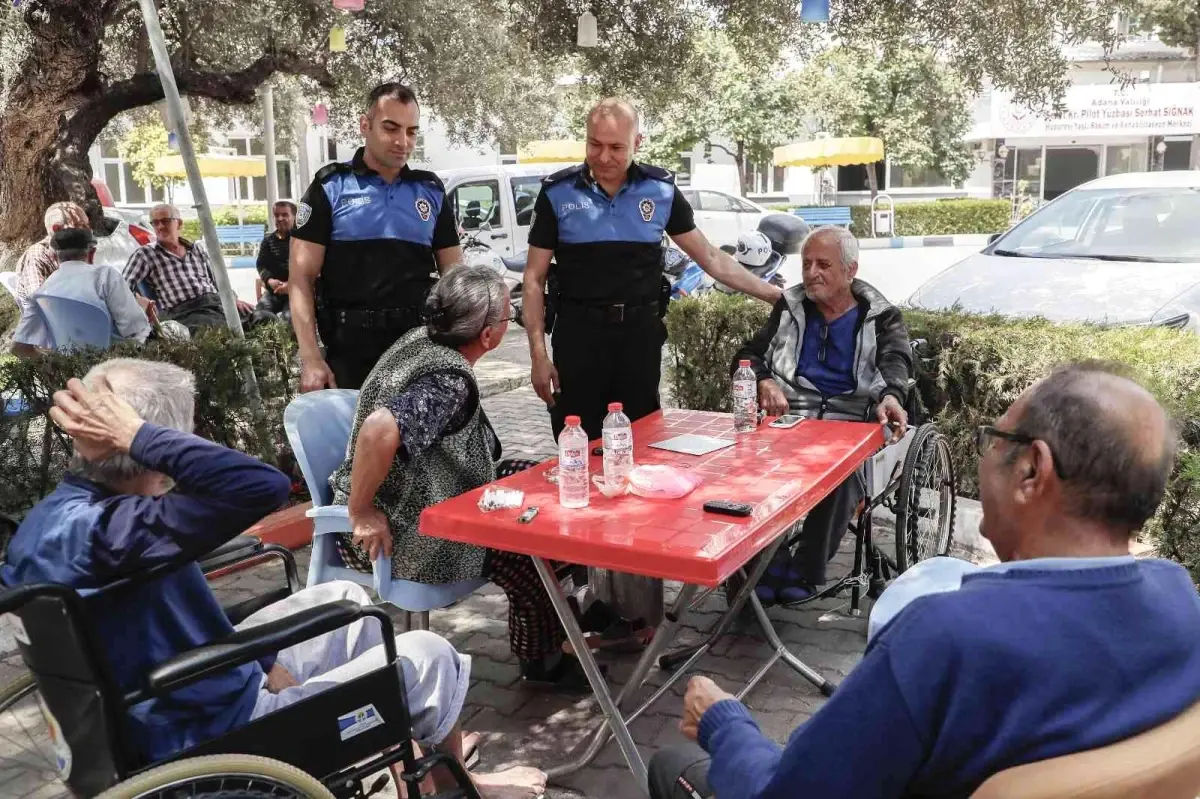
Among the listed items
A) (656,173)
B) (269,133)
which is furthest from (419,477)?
(269,133)

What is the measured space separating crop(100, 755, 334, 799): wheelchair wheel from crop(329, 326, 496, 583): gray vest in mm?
1083

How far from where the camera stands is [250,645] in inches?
74.8

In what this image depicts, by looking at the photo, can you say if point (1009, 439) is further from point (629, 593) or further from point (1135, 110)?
point (1135, 110)

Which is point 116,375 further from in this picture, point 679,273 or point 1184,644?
point 679,273

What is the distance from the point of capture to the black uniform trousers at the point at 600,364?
4.19 m

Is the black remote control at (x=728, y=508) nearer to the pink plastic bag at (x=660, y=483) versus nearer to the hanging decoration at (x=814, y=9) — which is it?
the pink plastic bag at (x=660, y=483)

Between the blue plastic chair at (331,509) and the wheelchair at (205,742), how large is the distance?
2.70 ft

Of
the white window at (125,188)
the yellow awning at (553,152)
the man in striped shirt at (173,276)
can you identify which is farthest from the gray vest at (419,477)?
the white window at (125,188)

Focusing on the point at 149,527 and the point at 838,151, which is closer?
Result: the point at 149,527

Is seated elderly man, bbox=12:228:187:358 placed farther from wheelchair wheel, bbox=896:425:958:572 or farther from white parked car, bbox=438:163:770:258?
white parked car, bbox=438:163:770:258

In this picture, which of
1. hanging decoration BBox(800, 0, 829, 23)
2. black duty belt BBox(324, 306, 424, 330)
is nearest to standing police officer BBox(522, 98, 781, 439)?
black duty belt BBox(324, 306, 424, 330)

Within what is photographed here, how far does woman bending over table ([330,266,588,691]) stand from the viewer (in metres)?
2.79

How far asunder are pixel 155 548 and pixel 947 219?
90.6ft

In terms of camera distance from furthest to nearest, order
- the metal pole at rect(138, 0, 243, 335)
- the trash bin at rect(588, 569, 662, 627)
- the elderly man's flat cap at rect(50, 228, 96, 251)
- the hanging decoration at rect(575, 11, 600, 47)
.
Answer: the hanging decoration at rect(575, 11, 600, 47)
the elderly man's flat cap at rect(50, 228, 96, 251)
the metal pole at rect(138, 0, 243, 335)
the trash bin at rect(588, 569, 662, 627)
